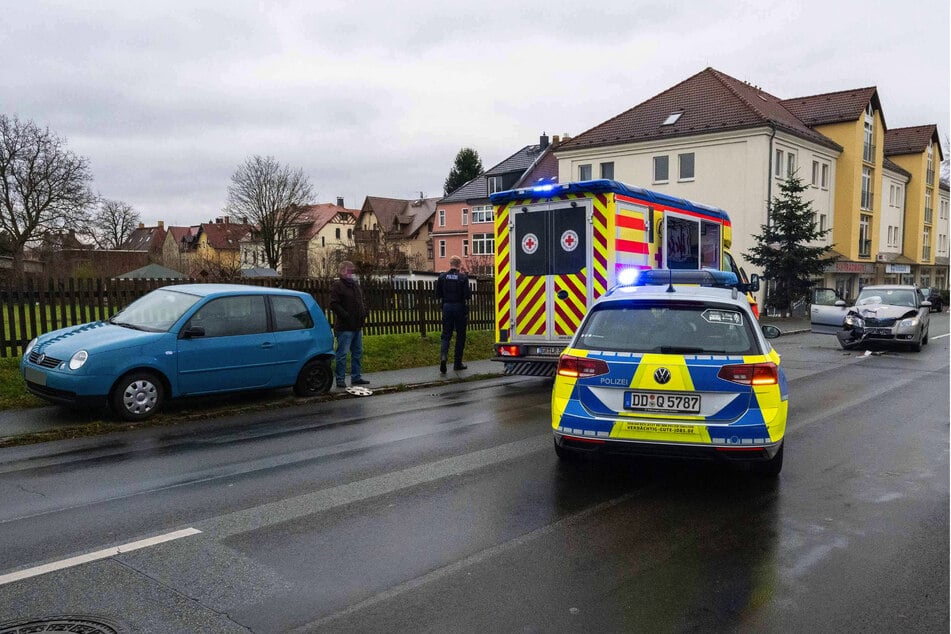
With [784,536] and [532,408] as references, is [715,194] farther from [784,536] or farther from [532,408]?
[784,536]

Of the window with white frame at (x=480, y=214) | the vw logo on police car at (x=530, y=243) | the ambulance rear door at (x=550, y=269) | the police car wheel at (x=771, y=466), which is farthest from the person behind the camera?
the window with white frame at (x=480, y=214)

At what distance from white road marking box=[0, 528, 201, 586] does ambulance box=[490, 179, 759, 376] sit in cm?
702

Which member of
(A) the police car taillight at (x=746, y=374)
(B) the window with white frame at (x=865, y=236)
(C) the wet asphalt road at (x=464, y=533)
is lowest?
(C) the wet asphalt road at (x=464, y=533)

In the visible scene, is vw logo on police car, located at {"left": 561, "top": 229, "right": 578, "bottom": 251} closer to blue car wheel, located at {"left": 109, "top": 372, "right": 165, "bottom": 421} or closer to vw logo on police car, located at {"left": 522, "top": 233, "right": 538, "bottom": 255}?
vw logo on police car, located at {"left": 522, "top": 233, "right": 538, "bottom": 255}

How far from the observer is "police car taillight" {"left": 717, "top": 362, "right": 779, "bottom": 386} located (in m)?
5.53

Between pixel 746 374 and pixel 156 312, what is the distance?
7262 millimetres

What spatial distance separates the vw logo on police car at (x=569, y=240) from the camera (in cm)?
1089

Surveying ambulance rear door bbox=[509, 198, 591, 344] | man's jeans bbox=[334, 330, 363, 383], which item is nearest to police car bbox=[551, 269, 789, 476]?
ambulance rear door bbox=[509, 198, 591, 344]

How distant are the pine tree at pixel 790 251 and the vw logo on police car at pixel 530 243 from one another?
25488mm

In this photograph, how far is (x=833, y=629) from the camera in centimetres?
357

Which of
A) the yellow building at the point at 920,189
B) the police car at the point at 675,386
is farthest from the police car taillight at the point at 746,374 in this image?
the yellow building at the point at 920,189

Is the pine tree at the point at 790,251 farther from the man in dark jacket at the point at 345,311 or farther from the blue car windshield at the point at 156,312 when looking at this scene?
the blue car windshield at the point at 156,312

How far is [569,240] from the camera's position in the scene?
11.0m

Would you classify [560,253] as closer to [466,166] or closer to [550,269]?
[550,269]
